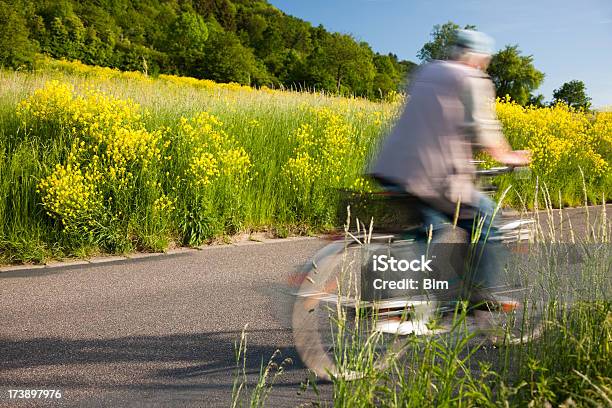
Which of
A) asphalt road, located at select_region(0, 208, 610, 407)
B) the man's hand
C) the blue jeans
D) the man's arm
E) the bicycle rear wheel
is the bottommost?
asphalt road, located at select_region(0, 208, 610, 407)

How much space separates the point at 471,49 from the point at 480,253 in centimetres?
120

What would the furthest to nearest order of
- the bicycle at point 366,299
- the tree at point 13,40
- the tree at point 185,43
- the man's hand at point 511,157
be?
1. the tree at point 185,43
2. the tree at point 13,40
3. the man's hand at point 511,157
4. the bicycle at point 366,299

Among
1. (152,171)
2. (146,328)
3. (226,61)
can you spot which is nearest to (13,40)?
(226,61)

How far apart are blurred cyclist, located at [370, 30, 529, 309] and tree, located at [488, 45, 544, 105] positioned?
58451mm

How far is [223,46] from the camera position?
52062 mm

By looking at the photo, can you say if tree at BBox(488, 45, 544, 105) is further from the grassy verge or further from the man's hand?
the man's hand

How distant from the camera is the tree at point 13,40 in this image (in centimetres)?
3378

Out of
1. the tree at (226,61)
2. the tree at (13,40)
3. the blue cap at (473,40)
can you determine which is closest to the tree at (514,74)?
the tree at (226,61)

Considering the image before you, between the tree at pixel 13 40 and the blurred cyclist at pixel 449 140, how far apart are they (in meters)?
33.4

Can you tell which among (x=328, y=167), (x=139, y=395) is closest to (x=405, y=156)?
(x=139, y=395)

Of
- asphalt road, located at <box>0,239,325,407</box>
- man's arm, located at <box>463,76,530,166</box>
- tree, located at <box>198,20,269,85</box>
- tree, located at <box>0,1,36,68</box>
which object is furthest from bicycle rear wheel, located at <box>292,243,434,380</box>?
tree, located at <box>198,20,269,85</box>

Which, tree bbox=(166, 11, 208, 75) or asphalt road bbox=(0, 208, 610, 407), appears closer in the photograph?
asphalt road bbox=(0, 208, 610, 407)

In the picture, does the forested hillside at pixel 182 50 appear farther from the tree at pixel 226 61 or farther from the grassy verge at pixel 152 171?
the grassy verge at pixel 152 171

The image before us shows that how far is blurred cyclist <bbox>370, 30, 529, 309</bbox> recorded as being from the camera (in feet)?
12.1
